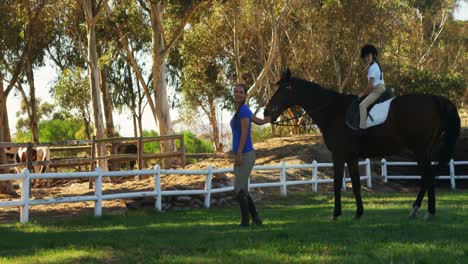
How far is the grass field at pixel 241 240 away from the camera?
7289mm

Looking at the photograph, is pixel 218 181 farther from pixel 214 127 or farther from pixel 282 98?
pixel 214 127

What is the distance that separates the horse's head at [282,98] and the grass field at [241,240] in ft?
6.14

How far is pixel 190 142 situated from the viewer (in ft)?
197

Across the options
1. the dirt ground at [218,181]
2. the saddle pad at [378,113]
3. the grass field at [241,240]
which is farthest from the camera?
the dirt ground at [218,181]

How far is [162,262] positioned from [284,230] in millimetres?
2932

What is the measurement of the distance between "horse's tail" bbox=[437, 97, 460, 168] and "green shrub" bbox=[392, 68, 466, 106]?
3343cm

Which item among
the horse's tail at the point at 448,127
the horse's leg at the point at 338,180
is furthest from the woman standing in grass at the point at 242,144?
the horse's tail at the point at 448,127

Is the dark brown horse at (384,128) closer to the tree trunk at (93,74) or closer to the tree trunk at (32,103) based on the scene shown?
the tree trunk at (93,74)

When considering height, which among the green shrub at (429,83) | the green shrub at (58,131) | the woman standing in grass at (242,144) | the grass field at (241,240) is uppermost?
the green shrub at (429,83)

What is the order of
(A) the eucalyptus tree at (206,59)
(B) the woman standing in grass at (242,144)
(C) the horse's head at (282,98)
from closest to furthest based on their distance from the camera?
1. (B) the woman standing in grass at (242,144)
2. (C) the horse's head at (282,98)
3. (A) the eucalyptus tree at (206,59)

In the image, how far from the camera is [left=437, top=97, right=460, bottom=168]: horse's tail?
1102 centimetres

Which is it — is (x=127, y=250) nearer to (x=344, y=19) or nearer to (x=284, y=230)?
(x=284, y=230)

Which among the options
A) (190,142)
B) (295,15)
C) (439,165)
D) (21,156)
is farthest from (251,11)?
(439,165)

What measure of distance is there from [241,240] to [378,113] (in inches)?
147
